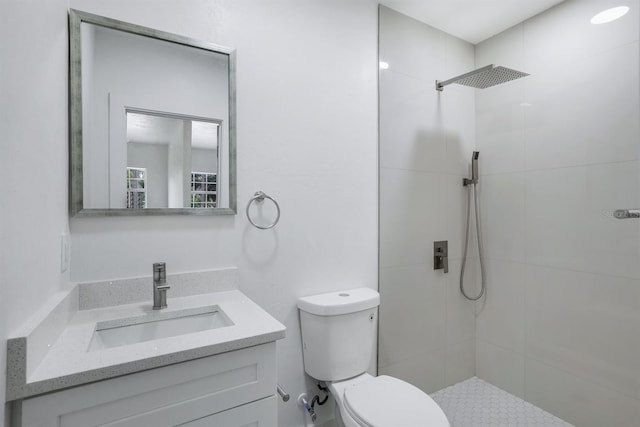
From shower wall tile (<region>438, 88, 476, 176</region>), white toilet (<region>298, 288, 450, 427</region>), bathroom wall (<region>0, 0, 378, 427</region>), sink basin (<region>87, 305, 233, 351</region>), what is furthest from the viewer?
shower wall tile (<region>438, 88, 476, 176</region>)

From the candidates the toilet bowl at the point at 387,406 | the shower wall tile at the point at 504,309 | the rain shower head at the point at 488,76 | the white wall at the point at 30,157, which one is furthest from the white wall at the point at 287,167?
the shower wall tile at the point at 504,309

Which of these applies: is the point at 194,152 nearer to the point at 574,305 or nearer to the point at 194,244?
the point at 194,244

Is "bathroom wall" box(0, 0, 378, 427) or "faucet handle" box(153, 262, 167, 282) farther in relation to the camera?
"faucet handle" box(153, 262, 167, 282)

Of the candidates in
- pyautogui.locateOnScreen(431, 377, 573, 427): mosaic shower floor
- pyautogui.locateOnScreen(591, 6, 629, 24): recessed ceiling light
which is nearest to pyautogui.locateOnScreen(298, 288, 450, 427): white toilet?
pyautogui.locateOnScreen(431, 377, 573, 427): mosaic shower floor

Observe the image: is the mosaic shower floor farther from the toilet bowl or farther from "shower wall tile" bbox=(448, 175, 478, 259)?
"shower wall tile" bbox=(448, 175, 478, 259)

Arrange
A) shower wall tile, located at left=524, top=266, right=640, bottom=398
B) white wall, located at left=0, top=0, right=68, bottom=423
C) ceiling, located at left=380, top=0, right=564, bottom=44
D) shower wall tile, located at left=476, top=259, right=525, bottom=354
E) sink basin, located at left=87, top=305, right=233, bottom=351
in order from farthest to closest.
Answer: shower wall tile, located at left=476, top=259, right=525, bottom=354 < ceiling, located at left=380, top=0, right=564, bottom=44 < shower wall tile, located at left=524, top=266, right=640, bottom=398 < sink basin, located at left=87, top=305, right=233, bottom=351 < white wall, located at left=0, top=0, right=68, bottom=423

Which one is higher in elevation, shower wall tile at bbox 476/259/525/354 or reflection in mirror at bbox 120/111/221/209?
reflection in mirror at bbox 120/111/221/209

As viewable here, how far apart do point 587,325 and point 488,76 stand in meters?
1.43

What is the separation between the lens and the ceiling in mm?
1957

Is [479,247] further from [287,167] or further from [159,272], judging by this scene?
[159,272]

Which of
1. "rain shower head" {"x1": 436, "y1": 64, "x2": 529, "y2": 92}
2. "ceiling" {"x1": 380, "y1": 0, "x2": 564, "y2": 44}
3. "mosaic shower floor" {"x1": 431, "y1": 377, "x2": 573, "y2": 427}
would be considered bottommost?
"mosaic shower floor" {"x1": 431, "y1": 377, "x2": 573, "y2": 427}

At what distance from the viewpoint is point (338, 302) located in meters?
1.63

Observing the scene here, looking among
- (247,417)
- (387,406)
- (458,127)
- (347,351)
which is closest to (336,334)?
(347,351)

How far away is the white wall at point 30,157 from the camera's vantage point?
730 mm
